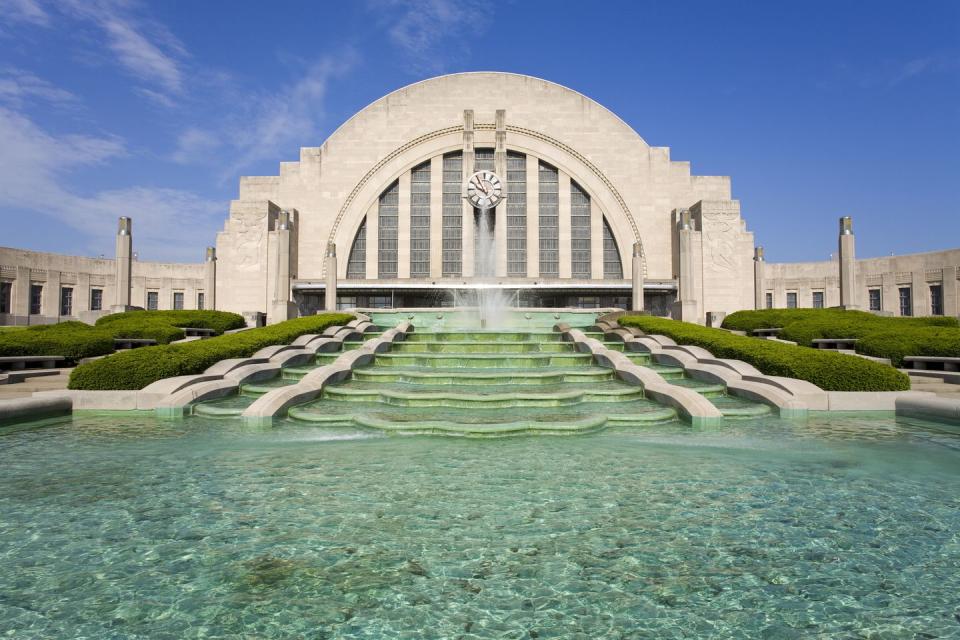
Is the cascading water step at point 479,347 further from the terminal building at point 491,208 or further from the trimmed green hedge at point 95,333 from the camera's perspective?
the terminal building at point 491,208

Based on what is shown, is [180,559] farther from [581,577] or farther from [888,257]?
[888,257]

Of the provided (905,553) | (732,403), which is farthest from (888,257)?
(905,553)

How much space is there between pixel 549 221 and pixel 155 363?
31601mm

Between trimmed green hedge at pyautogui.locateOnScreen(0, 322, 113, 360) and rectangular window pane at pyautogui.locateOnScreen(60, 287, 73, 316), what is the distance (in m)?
31.8

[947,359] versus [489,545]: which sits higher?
[947,359]

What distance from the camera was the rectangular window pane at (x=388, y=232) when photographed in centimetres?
3950

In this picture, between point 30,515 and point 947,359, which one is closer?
point 30,515

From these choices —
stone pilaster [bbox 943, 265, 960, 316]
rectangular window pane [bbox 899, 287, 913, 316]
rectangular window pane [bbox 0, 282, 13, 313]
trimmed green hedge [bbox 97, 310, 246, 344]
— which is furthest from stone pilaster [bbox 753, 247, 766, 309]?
rectangular window pane [bbox 0, 282, 13, 313]

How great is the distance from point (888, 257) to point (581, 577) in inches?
1937

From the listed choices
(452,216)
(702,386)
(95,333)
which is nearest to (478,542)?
(702,386)

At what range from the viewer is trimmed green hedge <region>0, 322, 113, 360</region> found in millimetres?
14102

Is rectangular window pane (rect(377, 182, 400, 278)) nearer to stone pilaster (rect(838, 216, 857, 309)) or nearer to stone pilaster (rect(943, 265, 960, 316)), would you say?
stone pilaster (rect(838, 216, 857, 309))

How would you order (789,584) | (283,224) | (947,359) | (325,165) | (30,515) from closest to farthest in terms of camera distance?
(789,584), (30,515), (947,359), (283,224), (325,165)

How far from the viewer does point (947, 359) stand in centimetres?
1330
